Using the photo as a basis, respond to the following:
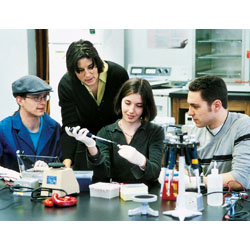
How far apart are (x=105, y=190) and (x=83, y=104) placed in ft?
3.35

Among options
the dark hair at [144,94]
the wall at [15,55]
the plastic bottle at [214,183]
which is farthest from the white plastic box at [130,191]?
the wall at [15,55]

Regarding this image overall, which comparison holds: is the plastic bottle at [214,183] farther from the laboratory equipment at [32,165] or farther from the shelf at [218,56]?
the shelf at [218,56]

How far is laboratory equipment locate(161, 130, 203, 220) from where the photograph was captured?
71.8 inches

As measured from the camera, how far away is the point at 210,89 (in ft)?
7.94

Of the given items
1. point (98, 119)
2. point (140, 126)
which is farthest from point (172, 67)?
point (140, 126)

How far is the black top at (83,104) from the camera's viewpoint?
2941 mm

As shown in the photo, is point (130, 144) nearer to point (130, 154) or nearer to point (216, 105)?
point (130, 154)

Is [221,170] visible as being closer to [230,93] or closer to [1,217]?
[1,217]

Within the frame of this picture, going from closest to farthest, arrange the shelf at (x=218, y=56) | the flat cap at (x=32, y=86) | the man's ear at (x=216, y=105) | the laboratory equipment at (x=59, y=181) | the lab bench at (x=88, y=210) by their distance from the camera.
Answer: the lab bench at (x=88, y=210) < the laboratory equipment at (x=59, y=181) < the man's ear at (x=216, y=105) < the flat cap at (x=32, y=86) < the shelf at (x=218, y=56)

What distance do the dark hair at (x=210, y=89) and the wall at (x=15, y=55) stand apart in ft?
8.89

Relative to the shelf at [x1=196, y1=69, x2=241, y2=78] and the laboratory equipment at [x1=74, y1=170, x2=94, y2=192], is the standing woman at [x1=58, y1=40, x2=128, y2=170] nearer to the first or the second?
the laboratory equipment at [x1=74, y1=170, x2=94, y2=192]

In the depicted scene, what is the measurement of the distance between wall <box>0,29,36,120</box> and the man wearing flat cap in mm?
2051

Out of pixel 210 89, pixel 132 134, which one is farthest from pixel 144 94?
pixel 210 89

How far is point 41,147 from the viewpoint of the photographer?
2.73 metres
